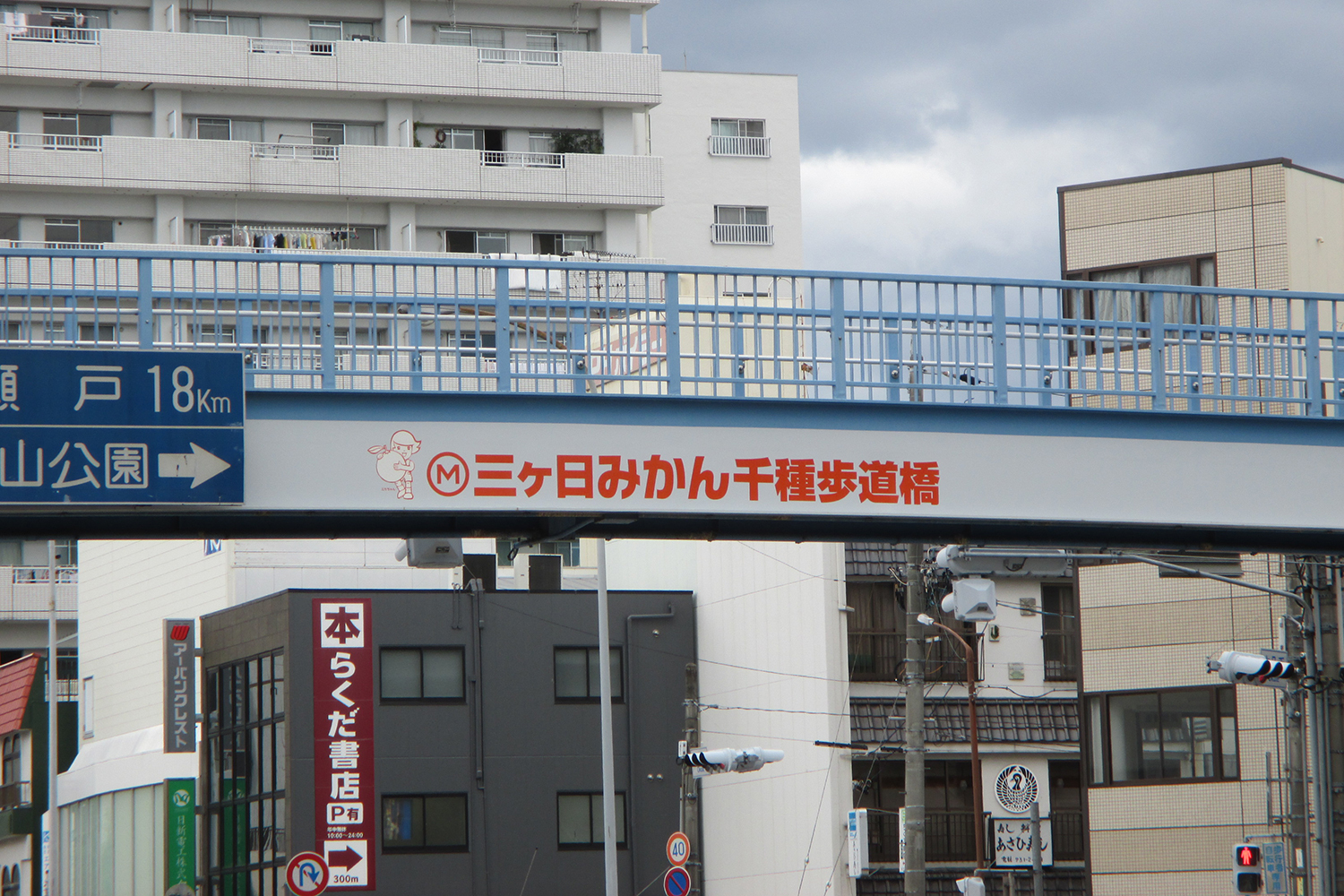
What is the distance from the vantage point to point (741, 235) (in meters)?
60.3

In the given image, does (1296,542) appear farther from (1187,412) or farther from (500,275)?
(500,275)

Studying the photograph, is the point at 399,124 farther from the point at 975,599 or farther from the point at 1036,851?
the point at 975,599

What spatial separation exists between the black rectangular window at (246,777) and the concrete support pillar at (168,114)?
1952 centimetres

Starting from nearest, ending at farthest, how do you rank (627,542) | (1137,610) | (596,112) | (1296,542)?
(1296,542), (1137,610), (627,542), (596,112)

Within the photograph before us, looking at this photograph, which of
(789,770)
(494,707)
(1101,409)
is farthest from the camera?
(494,707)

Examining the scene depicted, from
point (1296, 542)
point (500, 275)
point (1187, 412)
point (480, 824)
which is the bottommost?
point (480, 824)

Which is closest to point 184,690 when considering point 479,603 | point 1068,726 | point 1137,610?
point 479,603

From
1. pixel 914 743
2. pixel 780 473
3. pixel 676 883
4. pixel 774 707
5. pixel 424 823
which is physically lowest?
pixel 424 823

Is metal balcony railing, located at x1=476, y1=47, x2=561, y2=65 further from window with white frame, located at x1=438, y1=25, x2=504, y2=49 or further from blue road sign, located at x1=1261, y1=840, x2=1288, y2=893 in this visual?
blue road sign, located at x1=1261, y1=840, x2=1288, y2=893

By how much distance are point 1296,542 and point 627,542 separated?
92.4 ft

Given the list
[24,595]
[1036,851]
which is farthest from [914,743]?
[24,595]

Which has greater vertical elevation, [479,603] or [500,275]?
[500,275]

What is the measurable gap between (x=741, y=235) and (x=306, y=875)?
3937 cm

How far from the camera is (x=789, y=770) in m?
34.8
